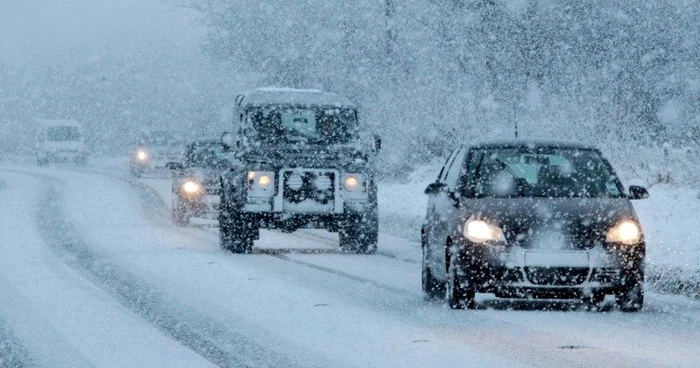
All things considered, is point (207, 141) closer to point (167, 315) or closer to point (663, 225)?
point (663, 225)

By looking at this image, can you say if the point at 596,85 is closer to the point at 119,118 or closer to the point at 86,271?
the point at 86,271

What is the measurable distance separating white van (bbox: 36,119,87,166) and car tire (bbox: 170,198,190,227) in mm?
38575

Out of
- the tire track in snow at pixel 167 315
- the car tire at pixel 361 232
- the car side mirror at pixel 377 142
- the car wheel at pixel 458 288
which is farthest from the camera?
Result: the car side mirror at pixel 377 142

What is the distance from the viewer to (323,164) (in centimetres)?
1898

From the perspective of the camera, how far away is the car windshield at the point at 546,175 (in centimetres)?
1265

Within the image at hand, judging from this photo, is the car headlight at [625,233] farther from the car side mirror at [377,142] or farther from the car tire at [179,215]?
the car tire at [179,215]

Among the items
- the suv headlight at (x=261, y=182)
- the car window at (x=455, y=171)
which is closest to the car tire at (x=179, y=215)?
the suv headlight at (x=261, y=182)

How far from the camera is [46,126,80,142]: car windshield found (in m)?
62.6

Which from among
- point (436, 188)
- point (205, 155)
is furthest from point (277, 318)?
point (205, 155)

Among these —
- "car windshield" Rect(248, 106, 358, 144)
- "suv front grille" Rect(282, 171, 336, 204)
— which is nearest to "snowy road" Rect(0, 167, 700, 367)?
"suv front grille" Rect(282, 171, 336, 204)

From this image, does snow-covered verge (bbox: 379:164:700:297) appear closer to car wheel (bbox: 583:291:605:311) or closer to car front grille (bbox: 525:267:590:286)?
car wheel (bbox: 583:291:605:311)

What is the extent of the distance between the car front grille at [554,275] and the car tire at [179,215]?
1358cm

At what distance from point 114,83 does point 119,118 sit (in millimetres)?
21443

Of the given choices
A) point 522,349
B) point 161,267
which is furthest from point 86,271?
point 522,349
